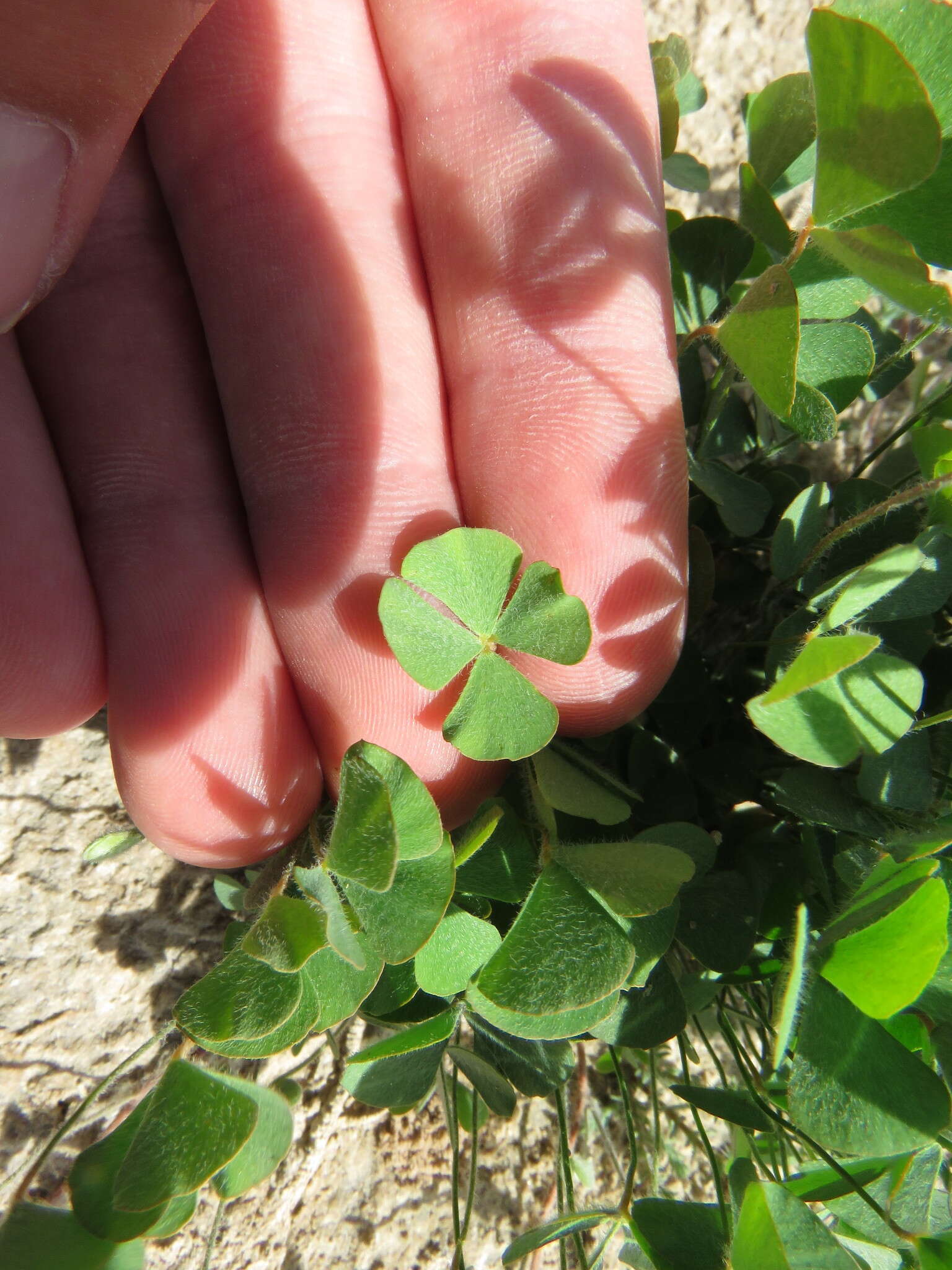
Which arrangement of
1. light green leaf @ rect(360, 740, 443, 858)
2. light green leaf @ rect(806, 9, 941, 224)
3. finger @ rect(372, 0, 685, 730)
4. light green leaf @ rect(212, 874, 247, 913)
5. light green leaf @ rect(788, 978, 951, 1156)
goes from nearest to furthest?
light green leaf @ rect(806, 9, 941, 224) → light green leaf @ rect(788, 978, 951, 1156) → light green leaf @ rect(360, 740, 443, 858) → finger @ rect(372, 0, 685, 730) → light green leaf @ rect(212, 874, 247, 913)

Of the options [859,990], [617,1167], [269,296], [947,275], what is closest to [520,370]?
[269,296]

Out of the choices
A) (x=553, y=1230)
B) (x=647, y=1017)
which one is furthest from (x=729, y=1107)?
(x=553, y=1230)

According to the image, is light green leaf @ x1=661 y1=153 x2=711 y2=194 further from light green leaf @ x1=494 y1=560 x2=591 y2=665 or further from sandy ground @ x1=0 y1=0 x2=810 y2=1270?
sandy ground @ x1=0 y1=0 x2=810 y2=1270

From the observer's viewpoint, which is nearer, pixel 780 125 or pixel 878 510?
pixel 878 510

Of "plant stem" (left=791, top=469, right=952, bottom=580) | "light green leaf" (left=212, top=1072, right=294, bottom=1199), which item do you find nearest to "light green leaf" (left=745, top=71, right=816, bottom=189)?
"plant stem" (left=791, top=469, right=952, bottom=580)

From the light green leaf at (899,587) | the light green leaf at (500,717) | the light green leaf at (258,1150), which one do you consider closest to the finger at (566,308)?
the light green leaf at (500,717)

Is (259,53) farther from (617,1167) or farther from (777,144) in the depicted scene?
(617,1167)

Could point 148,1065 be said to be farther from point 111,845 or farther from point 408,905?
point 408,905
